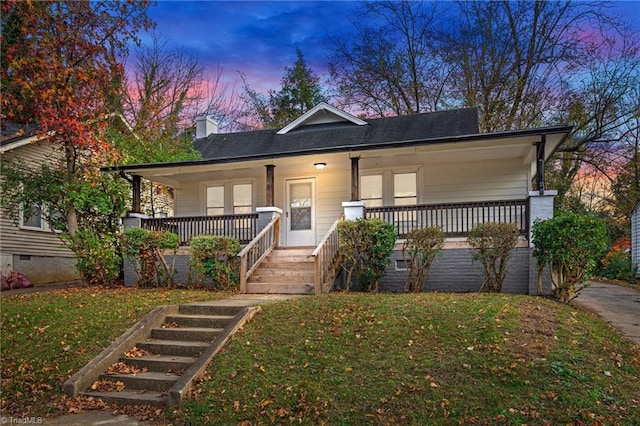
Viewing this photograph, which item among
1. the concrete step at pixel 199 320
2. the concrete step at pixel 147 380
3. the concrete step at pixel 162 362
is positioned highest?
the concrete step at pixel 199 320

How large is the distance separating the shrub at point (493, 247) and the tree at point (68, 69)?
360 inches

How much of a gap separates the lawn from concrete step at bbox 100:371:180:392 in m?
0.50

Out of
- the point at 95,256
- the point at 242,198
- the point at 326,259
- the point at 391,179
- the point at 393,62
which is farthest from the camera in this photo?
the point at 393,62

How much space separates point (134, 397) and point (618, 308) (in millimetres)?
9793

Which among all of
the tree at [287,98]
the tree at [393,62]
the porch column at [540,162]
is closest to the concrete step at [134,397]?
the porch column at [540,162]

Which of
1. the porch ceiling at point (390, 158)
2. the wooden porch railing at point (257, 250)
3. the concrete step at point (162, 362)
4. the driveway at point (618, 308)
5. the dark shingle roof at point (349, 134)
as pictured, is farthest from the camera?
the dark shingle roof at point (349, 134)

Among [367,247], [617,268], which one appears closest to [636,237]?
[617,268]

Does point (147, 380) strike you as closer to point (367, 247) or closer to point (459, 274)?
point (367, 247)

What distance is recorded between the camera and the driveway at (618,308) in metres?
7.55

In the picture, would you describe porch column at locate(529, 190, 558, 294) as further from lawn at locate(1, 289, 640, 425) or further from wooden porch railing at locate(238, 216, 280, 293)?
wooden porch railing at locate(238, 216, 280, 293)

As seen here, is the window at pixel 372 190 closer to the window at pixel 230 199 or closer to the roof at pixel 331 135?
the roof at pixel 331 135

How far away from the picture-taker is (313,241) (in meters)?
13.5

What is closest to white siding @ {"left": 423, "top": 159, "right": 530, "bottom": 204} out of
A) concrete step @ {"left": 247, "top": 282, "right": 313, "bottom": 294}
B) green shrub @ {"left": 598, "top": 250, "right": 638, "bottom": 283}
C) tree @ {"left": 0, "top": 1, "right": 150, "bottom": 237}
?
concrete step @ {"left": 247, "top": 282, "right": 313, "bottom": 294}

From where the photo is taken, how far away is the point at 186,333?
662 centimetres
